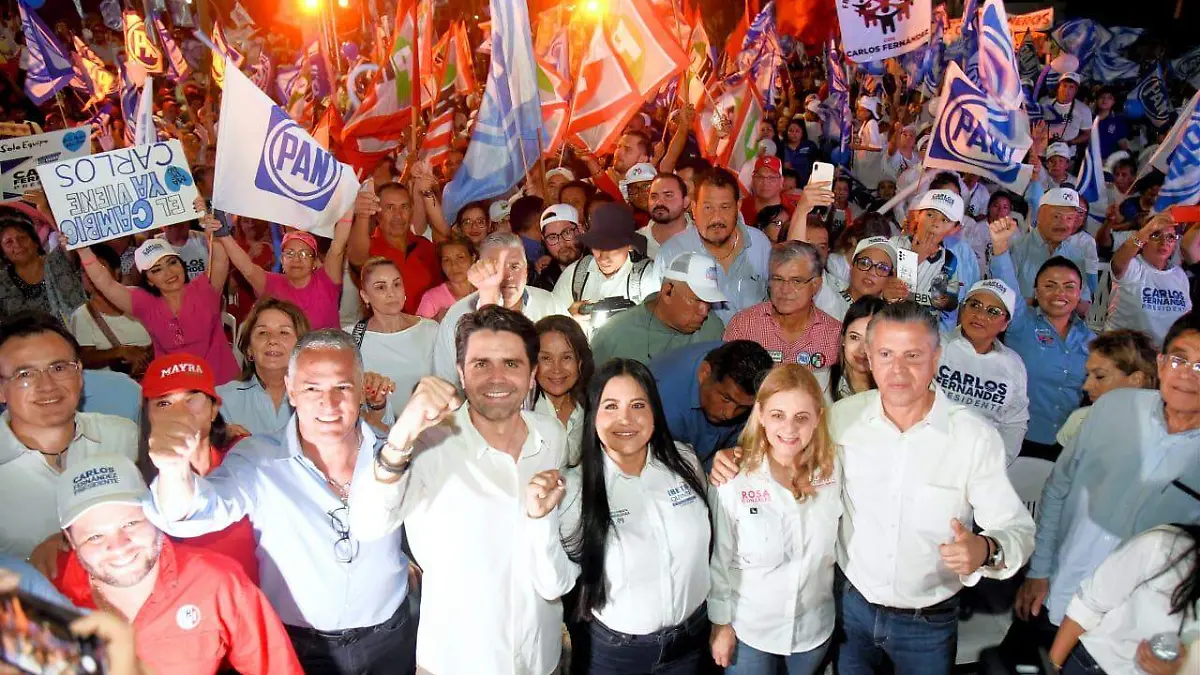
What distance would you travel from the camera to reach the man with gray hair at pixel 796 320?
4.45 metres

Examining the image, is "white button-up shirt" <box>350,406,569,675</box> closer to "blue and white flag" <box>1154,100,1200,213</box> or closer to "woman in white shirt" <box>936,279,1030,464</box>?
"woman in white shirt" <box>936,279,1030,464</box>

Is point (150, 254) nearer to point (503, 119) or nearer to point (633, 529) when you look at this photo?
point (503, 119)

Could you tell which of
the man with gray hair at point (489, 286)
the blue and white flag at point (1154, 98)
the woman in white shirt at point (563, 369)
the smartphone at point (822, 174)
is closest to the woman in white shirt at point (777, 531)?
the woman in white shirt at point (563, 369)

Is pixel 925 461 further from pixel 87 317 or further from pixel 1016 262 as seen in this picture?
pixel 87 317

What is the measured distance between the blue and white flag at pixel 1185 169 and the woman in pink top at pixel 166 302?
7.28 metres

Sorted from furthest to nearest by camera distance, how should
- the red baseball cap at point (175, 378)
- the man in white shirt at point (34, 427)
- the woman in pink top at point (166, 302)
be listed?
the woman in pink top at point (166, 302), the red baseball cap at point (175, 378), the man in white shirt at point (34, 427)

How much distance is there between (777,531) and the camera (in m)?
Answer: 3.06

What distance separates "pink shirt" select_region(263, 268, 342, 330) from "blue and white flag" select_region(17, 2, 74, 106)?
6.65 metres

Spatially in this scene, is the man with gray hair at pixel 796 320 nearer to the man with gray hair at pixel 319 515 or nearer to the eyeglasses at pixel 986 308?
the eyeglasses at pixel 986 308

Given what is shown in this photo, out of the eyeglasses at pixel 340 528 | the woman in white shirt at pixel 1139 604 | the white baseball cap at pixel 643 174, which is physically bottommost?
the woman in white shirt at pixel 1139 604

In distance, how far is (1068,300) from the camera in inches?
205

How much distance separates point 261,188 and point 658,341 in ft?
8.54

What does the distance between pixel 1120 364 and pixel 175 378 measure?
4444 mm

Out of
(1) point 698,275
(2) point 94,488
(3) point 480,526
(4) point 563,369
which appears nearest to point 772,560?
(3) point 480,526
